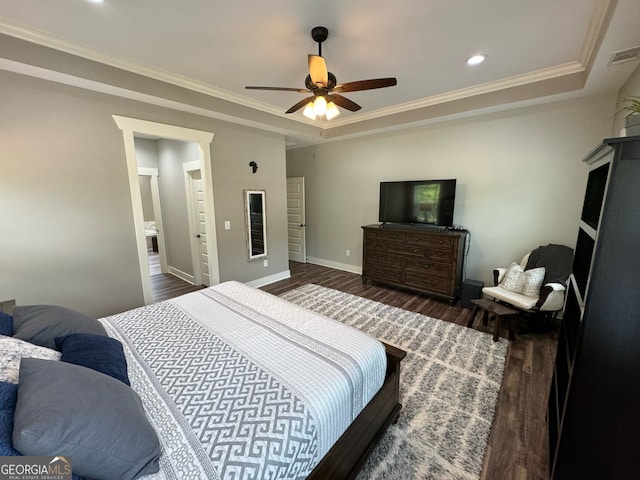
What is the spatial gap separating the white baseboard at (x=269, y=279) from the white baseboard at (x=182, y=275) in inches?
44.5

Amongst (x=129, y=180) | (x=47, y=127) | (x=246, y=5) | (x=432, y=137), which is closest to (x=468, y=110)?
(x=432, y=137)

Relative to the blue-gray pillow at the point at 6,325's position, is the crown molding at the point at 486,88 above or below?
above

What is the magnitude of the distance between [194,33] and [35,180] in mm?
1977

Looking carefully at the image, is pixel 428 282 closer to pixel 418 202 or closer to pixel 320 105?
pixel 418 202

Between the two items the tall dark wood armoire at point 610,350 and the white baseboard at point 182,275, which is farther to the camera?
the white baseboard at point 182,275

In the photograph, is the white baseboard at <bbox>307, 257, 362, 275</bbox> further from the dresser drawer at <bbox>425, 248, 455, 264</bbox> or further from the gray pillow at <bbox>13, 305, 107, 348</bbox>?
the gray pillow at <bbox>13, 305, 107, 348</bbox>

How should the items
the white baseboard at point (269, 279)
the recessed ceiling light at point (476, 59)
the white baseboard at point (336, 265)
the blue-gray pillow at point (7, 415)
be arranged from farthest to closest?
the white baseboard at point (336, 265), the white baseboard at point (269, 279), the recessed ceiling light at point (476, 59), the blue-gray pillow at point (7, 415)

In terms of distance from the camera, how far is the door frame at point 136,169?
9.30 feet

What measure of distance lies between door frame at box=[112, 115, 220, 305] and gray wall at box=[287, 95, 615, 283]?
8.36 feet

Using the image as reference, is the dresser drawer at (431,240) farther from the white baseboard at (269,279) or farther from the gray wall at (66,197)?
the gray wall at (66,197)

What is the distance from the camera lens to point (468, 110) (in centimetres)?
329

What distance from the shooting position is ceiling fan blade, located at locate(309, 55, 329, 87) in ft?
6.16

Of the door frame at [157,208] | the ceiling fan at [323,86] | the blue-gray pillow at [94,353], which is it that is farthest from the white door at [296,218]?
the blue-gray pillow at [94,353]

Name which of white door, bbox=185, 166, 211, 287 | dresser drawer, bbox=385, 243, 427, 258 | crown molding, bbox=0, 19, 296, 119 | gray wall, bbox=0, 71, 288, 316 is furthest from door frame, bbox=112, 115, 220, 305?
dresser drawer, bbox=385, 243, 427, 258
